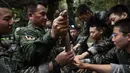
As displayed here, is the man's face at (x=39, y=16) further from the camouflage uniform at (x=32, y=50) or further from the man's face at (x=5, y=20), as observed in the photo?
the man's face at (x=5, y=20)

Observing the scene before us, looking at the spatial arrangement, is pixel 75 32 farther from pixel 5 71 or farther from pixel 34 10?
pixel 5 71

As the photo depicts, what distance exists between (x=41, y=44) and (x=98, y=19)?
2206 millimetres

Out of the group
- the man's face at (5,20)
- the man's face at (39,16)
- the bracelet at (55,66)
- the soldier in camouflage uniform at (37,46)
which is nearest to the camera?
the man's face at (5,20)

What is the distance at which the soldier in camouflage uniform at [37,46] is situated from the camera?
8.70 ft

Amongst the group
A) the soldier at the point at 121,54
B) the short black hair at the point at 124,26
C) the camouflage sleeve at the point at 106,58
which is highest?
the short black hair at the point at 124,26

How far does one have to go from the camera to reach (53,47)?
299cm

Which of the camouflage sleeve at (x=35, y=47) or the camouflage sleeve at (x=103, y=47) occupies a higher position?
the camouflage sleeve at (x=35, y=47)

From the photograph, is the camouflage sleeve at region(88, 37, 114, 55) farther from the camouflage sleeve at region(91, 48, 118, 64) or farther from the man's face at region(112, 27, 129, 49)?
the man's face at region(112, 27, 129, 49)

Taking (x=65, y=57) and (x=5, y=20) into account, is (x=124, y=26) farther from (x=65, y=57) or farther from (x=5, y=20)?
(x=5, y=20)

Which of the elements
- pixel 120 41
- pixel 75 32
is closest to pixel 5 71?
pixel 120 41

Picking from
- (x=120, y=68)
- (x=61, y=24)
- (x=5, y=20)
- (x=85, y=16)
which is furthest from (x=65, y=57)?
(x=85, y=16)

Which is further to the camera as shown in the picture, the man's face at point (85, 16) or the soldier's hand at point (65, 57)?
the man's face at point (85, 16)

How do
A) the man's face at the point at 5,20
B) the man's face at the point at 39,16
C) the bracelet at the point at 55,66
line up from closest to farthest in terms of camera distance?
the man's face at the point at 5,20
the bracelet at the point at 55,66
the man's face at the point at 39,16

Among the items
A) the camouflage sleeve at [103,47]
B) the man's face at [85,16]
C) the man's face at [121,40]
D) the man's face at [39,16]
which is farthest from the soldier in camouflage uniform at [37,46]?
the man's face at [85,16]
